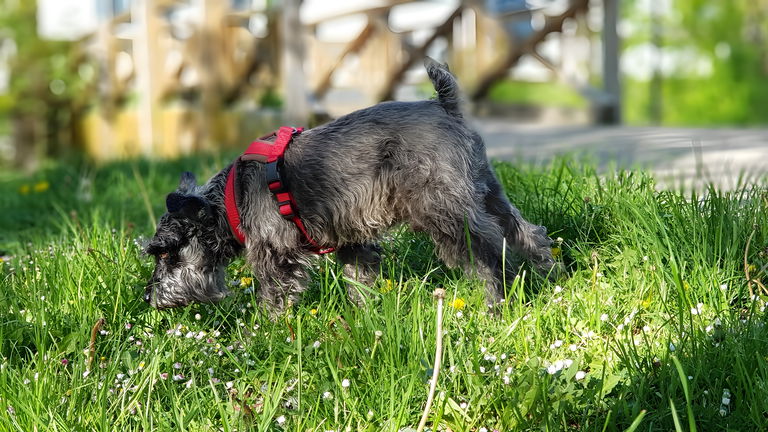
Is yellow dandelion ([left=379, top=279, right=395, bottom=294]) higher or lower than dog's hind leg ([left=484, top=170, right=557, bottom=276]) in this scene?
lower

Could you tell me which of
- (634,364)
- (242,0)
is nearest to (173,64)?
(242,0)

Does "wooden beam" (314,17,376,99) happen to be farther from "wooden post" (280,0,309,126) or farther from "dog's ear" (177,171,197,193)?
"dog's ear" (177,171,197,193)

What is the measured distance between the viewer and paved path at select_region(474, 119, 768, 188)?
5.86 metres

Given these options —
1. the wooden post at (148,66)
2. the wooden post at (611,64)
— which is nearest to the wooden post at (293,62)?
the wooden post at (148,66)

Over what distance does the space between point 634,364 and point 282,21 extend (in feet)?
26.4

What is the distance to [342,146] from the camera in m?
3.56

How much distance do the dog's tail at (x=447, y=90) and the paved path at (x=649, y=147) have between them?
183 centimetres

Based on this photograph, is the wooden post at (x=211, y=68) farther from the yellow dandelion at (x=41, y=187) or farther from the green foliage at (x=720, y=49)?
the green foliage at (x=720, y=49)

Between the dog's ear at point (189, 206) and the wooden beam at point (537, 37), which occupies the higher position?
the wooden beam at point (537, 37)

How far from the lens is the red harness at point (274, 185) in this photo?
3.49 m

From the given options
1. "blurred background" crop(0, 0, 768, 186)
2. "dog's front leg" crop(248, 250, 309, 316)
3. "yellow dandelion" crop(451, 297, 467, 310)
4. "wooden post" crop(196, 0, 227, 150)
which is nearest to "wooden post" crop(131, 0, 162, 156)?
"blurred background" crop(0, 0, 768, 186)

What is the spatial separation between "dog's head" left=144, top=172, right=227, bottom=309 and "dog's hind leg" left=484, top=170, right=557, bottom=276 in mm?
1306

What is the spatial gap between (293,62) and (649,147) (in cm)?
441

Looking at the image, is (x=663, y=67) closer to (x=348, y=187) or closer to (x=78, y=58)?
(x=78, y=58)
